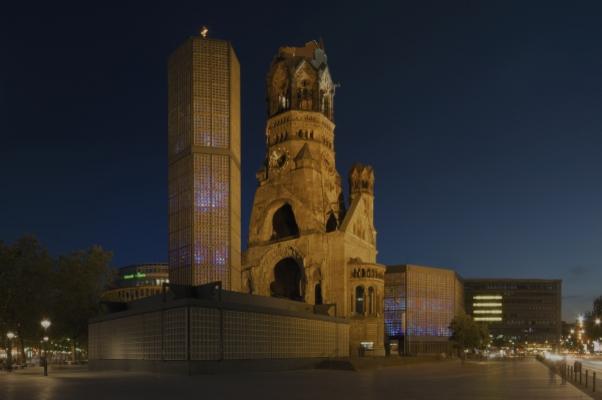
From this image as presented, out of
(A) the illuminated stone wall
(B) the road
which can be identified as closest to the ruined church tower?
(B) the road

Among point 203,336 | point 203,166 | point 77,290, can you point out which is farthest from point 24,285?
point 203,336

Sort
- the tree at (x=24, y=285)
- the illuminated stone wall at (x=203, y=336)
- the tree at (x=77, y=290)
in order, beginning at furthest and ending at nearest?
the tree at (x=77, y=290) < the tree at (x=24, y=285) < the illuminated stone wall at (x=203, y=336)

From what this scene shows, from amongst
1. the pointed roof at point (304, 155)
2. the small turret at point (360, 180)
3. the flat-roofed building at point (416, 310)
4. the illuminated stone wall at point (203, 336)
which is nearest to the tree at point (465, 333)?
the flat-roofed building at point (416, 310)

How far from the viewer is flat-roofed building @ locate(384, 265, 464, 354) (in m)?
120

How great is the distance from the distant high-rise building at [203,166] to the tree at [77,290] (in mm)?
10035

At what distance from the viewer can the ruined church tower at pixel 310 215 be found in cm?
8881

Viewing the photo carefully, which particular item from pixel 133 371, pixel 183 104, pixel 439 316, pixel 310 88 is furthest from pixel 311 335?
pixel 439 316

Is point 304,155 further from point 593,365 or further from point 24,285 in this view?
point 593,365

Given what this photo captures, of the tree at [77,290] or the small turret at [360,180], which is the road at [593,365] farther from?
the tree at [77,290]

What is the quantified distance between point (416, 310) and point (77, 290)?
221ft

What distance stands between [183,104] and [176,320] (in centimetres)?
3151

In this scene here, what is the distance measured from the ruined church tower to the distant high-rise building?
20331 millimetres

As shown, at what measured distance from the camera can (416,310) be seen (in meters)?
122

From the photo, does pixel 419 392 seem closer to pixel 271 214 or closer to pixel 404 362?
pixel 404 362
